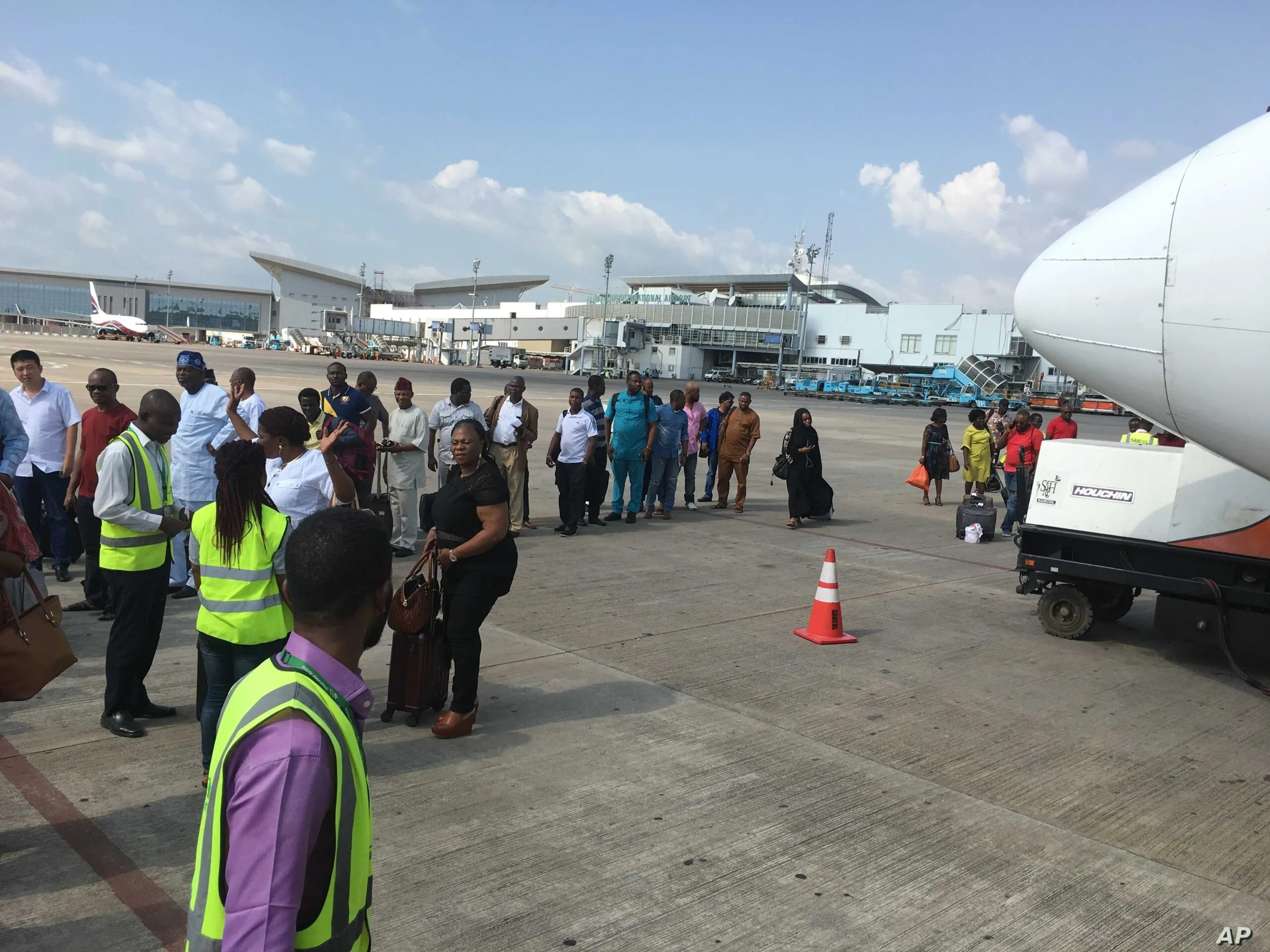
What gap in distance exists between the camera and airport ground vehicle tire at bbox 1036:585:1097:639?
→ 7789mm

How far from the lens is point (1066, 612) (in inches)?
312

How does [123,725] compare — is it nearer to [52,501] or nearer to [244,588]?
[244,588]

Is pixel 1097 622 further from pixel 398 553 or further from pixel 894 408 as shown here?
pixel 894 408

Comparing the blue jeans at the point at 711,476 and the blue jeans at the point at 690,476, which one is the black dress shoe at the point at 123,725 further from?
the blue jeans at the point at 711,476

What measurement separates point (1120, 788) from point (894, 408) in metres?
51.8

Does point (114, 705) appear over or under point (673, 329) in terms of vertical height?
under

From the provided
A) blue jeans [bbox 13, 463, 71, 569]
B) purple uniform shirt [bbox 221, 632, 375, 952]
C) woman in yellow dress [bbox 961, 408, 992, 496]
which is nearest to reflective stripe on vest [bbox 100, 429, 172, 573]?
blue jeans [bbox 13, 463, 71, 569]

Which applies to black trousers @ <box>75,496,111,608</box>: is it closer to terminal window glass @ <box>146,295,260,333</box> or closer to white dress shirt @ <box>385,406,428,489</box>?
white dress shirt @ <box>385,406,428,489</box>

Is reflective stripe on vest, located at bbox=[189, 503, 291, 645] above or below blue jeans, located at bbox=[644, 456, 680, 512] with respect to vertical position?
above

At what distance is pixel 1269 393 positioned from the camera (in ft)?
14.6

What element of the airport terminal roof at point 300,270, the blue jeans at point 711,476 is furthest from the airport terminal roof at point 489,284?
the blue jeans at point 711,476

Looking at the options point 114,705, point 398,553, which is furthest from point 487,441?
point 398,553

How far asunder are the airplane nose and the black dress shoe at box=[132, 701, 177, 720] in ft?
18.2

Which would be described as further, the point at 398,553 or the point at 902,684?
the point at 398,553
